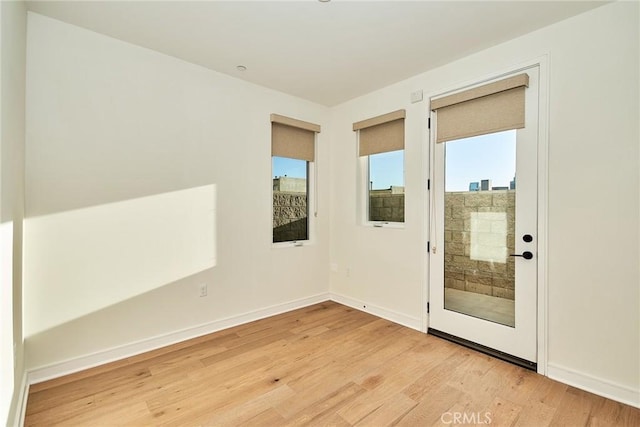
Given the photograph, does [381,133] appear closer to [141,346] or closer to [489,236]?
[489,236]

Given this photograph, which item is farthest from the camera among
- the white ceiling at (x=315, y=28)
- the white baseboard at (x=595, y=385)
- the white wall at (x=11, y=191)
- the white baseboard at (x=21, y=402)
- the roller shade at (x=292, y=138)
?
Result: the roller shade at (x=292, y=138)

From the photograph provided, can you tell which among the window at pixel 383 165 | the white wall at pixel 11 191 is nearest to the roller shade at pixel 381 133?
the window at pixel 383 165

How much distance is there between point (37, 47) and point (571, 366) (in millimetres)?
4613

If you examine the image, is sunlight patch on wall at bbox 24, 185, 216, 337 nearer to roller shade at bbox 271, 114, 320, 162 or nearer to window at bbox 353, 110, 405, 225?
roller shade at bbox 271, 114, 320, 162

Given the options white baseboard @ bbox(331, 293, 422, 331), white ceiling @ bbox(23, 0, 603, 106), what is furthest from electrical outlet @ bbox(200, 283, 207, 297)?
white ceiling @ bbox(23, 0, 603, 106)

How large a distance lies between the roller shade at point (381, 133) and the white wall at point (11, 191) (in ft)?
10.0

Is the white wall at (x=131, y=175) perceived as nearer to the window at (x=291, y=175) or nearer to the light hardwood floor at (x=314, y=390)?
the window at (x=291, y=175)

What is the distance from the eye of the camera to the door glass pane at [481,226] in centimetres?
261

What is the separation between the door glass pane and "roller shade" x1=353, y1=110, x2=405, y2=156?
64 cm

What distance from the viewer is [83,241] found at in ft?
7.87

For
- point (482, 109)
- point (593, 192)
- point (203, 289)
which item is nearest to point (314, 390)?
point (203, 289)

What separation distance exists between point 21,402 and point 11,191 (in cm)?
132

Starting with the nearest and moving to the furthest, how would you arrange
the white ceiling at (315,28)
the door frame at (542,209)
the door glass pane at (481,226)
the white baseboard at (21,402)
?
the white baseboard at (21,402) → the white ceiling at (315,28) → the door frame at (542,209) → the door glass pane at (481,226)

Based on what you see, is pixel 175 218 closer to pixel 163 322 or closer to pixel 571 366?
pixel 163 322
